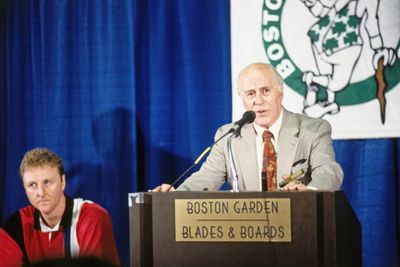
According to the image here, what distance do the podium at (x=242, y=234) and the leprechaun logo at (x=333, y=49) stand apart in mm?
1768

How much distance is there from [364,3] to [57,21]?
216cm

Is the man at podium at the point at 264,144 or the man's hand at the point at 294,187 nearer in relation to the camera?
the man's hand at the point at 294,187

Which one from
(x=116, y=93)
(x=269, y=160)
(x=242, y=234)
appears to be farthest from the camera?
(x=116, y=93)

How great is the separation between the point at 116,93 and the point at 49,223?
118cm

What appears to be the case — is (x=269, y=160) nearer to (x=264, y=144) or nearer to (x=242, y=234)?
(x=264, y=144)

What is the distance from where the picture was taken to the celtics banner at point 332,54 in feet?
14.8

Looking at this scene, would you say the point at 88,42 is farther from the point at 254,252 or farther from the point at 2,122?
the point at 254,252

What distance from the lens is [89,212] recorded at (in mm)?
4023

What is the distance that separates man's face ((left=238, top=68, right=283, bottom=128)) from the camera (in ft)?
13.2

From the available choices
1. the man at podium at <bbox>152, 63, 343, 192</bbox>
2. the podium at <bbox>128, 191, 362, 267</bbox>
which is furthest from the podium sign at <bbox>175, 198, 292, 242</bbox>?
the man at podium at <bbox>152, 63, 343, 192</bbox>

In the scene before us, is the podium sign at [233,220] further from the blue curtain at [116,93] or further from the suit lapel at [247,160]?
the blue curtain at [116,93]

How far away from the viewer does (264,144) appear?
4.07 m

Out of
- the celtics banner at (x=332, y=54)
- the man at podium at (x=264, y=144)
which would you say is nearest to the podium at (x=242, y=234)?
the man at podium at (x=264, y=144)

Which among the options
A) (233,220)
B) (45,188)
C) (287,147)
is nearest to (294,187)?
(233,220)
